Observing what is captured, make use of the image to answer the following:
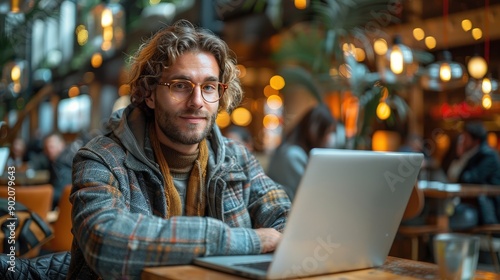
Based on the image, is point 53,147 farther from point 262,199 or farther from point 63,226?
point 262,199

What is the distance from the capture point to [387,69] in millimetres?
5797

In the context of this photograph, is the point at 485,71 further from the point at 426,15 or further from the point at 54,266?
the point at 54,266

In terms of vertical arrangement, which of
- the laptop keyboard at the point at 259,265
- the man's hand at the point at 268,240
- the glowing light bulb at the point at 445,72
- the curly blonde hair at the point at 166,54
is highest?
the glowing light bulb at the point at 445,72

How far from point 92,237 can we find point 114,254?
75 mm

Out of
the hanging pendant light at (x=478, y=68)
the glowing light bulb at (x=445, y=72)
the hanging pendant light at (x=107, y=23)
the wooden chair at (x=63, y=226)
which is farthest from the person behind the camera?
the hanging pendant light at (x=478, y=68)

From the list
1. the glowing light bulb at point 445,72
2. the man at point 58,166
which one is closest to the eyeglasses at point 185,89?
the man at point 58,166

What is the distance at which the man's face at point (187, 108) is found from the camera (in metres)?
1.87

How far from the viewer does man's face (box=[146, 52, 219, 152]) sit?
187 cm

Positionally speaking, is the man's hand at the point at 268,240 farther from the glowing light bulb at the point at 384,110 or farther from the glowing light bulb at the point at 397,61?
the glowing light bulb at the point at 384,110

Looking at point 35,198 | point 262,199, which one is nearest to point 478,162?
point 35,198

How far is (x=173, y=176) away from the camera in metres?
1.96

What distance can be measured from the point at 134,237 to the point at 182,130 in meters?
0.47

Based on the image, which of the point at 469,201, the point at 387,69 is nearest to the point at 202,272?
the point at 387,69

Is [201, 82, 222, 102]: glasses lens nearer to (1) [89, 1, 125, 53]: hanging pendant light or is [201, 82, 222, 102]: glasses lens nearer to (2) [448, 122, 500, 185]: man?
(1) [89, 1, 125, 53]: hanging pendant light
